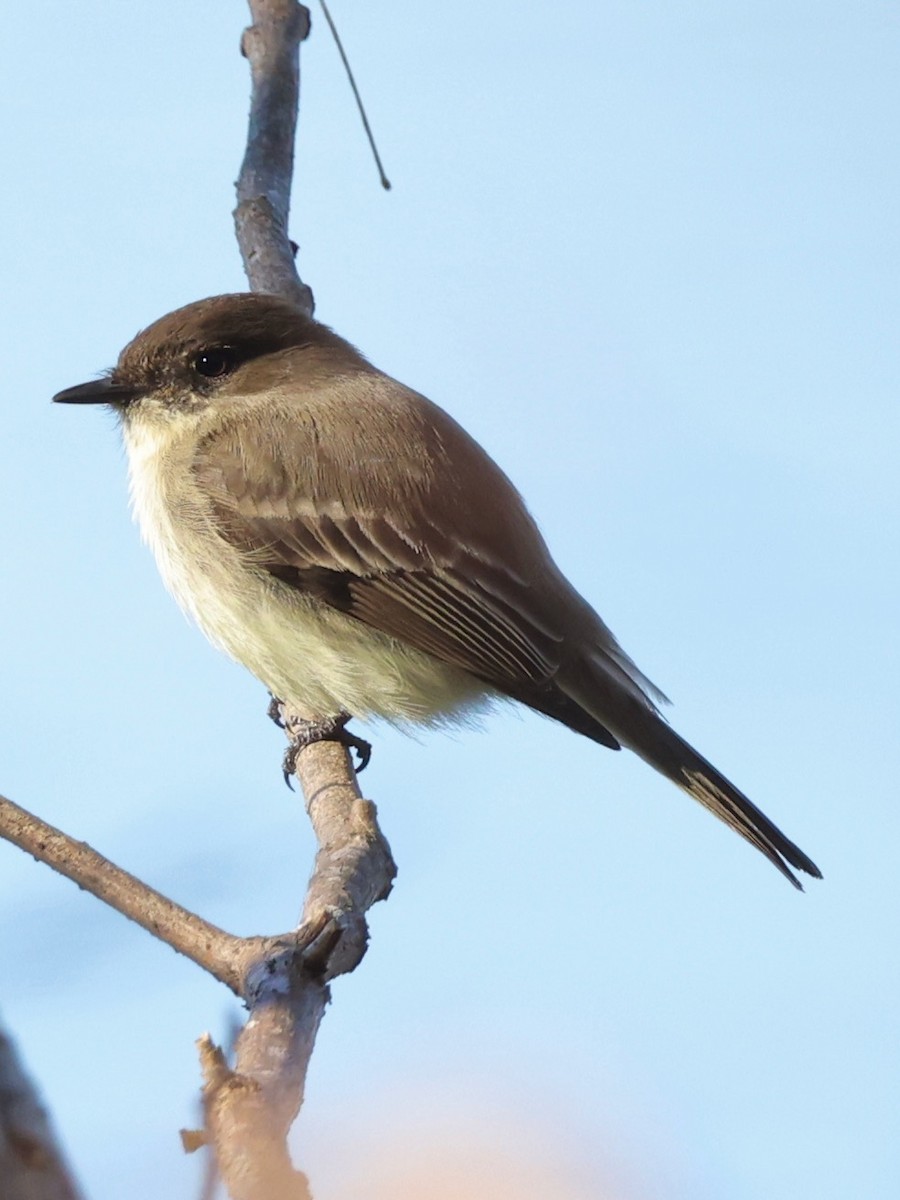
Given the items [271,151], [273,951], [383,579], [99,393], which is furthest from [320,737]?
[271,151]

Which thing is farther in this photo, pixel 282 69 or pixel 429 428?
pixel 282 69

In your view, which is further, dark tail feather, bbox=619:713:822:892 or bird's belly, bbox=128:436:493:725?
bird's belly, bbox=128:436:493:725

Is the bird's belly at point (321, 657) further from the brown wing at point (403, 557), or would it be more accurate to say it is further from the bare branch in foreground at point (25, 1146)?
the bare branch in foreground at point (25, 1146)

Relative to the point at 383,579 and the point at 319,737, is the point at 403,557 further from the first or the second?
the point at 319,737

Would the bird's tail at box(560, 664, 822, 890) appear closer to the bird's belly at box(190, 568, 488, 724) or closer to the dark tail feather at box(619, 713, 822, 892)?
the dark tail feather at box(619, 713, 822, 892)

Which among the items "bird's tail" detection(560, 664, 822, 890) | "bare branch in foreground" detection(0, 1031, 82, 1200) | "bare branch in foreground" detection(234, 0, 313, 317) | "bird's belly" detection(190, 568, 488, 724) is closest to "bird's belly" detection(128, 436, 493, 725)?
"bird's belly" detection(190, 568, 488, 724)

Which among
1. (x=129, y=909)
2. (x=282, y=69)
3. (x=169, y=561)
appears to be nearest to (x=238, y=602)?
(x=169, y=561)

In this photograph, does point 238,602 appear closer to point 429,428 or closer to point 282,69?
point 429,428
